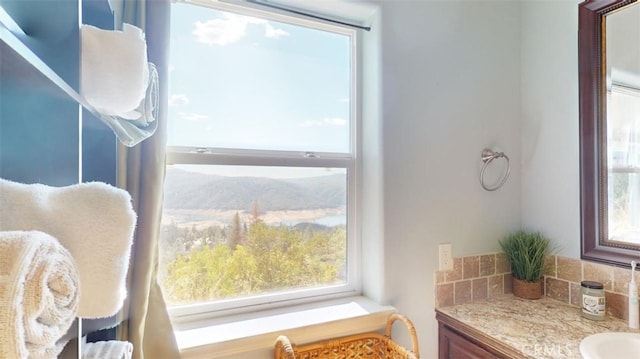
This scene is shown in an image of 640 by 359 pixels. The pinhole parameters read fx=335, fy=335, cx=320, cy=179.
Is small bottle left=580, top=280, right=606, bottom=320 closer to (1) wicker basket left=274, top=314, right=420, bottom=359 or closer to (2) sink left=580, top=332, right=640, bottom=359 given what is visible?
(2) sink left=580, top=332, right=640, bottom=359

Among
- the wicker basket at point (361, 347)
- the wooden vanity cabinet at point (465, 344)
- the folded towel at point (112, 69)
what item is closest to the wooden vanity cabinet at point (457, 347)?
the wooden vanity cabinet at point (465, 344)

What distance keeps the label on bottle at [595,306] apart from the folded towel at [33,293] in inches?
69.4

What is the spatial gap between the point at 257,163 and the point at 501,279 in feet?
4.57

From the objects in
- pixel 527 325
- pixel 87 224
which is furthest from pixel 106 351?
pixel 527 325

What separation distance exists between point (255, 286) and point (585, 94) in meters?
1.71

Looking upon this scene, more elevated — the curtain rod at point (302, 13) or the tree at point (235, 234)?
the curtain rod at point (302, 13)

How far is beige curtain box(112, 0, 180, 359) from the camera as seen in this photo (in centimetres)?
104

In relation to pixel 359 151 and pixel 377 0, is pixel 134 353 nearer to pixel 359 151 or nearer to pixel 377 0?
pixel 359 151

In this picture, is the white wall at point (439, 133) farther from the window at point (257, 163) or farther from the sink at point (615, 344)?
the sink at point (615, 344)

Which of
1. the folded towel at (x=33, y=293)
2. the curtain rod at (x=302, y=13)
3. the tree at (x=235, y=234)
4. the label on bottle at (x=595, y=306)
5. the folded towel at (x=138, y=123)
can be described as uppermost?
the curtain rod at (x=302, y=13)

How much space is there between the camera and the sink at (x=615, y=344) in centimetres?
115

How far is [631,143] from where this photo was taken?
1400 mm

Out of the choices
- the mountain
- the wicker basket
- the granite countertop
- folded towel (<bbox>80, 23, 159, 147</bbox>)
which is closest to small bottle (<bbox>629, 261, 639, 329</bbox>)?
the granite countertop

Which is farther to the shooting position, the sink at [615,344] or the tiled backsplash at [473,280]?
the tiled backsplash at [473,280]
